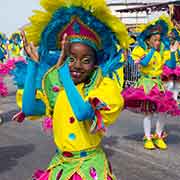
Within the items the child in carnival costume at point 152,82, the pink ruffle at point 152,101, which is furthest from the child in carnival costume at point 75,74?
the child in carnival costume at point 152,82

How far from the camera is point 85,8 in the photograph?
282 cm

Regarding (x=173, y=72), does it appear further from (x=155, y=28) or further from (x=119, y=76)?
(x=119, y=76)

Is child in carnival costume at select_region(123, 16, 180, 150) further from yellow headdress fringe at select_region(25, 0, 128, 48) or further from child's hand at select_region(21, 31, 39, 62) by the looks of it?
child's hand at select_region(21, 31, 39, 62)

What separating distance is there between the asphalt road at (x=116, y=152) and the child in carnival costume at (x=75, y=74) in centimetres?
239

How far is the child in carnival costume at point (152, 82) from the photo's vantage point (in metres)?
6.12

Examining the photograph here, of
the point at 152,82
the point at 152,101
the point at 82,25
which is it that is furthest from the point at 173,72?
the point at 82,25

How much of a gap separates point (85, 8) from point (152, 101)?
11.5 feet

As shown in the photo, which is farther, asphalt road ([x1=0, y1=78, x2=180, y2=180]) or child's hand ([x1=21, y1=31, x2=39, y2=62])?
asphalt road ([x1=0, y1=78, x2=180, y2=180])

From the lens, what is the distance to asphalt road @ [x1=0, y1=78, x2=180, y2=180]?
5.30m

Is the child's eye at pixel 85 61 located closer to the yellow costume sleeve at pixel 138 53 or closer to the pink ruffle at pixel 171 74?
the yellow costume sleeve at pixel 138 53

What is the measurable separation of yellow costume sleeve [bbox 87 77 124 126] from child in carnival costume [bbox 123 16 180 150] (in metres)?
3.34

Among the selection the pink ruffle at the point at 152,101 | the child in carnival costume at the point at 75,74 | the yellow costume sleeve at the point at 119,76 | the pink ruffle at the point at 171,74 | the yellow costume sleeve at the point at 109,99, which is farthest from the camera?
the pink ruffle at the point at 171,74

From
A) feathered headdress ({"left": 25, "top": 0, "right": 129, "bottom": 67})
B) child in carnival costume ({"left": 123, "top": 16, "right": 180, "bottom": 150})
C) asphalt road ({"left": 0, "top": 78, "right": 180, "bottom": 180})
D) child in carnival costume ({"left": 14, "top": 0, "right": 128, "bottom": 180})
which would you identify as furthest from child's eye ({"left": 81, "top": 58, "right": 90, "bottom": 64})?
child in carnival costume ({"left": 123, "top": 16, "right": 180, "bottom": 150})

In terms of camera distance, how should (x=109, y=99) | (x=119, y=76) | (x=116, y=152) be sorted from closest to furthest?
(x=109, y=99) < (x=119, y=76) < (x=116, y=152)
